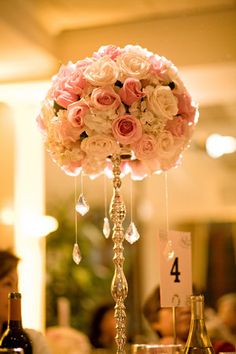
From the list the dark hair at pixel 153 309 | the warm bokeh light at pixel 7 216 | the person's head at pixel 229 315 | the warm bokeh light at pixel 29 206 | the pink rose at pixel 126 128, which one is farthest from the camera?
the person's head at pixel 229 315

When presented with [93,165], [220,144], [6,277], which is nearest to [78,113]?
[93,165]

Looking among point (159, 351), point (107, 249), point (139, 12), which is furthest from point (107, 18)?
point (107, 249)

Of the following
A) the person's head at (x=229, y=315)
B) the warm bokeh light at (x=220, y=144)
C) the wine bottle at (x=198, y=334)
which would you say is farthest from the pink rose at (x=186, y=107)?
the warm bokeh light at (x=220, y=144)

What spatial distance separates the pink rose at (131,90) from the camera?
191 cm

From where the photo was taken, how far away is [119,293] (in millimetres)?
1978

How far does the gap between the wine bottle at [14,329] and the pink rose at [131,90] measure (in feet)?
1.88

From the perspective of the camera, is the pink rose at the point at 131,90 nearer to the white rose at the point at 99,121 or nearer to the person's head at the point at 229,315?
the white rose at the point at 99,121

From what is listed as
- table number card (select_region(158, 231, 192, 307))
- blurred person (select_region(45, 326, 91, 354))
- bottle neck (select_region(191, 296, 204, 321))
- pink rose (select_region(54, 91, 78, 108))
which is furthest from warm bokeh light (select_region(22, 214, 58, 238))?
bottle neck (select_region(191, 296, 204, 321))

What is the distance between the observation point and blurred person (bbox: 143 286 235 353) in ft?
7.88

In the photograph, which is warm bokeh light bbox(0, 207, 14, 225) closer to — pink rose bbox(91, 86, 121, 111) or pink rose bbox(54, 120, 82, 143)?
pink rose bbox(54, 120, 82, 143)

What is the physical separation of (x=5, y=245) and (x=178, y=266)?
1.66m

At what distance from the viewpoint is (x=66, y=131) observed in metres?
1.94

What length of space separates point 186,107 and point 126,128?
220 mm

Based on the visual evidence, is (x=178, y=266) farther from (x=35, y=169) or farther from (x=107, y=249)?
(x=107, y=249)
